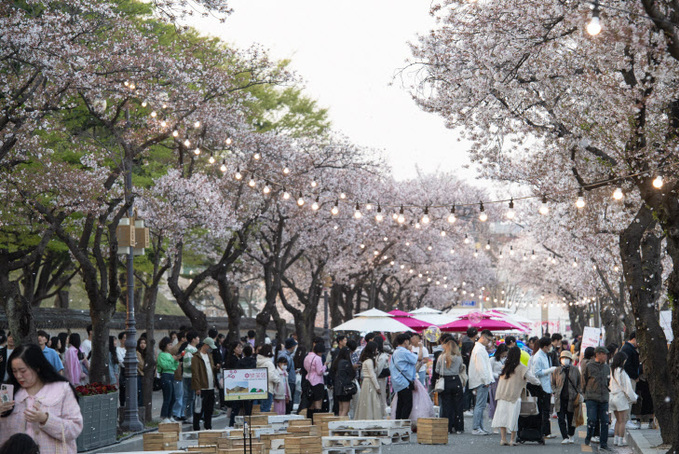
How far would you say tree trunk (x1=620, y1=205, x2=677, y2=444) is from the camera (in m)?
14.5

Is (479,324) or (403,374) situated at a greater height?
(479,324)

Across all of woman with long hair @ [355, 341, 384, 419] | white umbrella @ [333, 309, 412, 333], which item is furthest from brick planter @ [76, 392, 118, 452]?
white umbrella @ [333, 309, 412, 333]

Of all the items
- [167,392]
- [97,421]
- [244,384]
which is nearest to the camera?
[244,384]

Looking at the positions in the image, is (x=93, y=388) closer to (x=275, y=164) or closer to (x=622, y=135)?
(x=622, y=135)

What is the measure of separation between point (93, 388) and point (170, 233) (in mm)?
11330

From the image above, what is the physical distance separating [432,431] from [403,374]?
1.75 m

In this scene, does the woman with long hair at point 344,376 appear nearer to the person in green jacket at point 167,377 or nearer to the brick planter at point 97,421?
the brick planter at point 97,421

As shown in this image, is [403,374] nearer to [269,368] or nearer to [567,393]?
Answer: [269,368]

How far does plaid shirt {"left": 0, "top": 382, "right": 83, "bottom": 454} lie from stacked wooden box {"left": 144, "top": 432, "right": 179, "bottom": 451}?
6327 millimetres

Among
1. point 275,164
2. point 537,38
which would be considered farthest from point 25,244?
point 537,38

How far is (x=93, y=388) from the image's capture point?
15.3 meters

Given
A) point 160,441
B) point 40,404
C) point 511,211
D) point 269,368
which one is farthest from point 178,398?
point 40,404

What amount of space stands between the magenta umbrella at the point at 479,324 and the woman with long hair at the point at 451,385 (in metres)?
9.97

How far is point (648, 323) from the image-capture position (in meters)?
14.8
